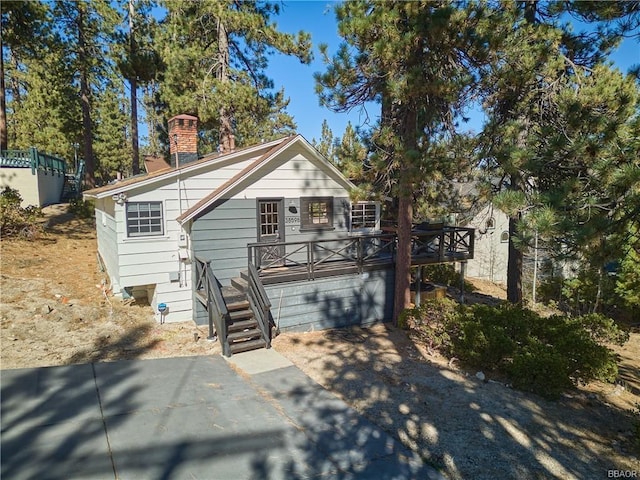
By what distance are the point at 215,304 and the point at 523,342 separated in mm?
6626

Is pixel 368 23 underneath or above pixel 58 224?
above

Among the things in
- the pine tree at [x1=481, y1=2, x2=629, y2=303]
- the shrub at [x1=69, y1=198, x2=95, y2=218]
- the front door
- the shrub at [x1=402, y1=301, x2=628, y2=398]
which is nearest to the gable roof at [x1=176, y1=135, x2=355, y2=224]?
the front door

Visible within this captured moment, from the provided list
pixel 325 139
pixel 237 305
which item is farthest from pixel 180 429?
pixel 325 139

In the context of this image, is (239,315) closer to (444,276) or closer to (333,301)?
(333,301)

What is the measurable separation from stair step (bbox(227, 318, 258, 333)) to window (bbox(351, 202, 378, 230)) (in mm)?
5132

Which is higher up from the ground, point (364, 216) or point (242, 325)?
point (364, 216)

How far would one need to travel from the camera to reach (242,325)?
8.75 metres

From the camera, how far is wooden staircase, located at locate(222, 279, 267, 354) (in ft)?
28.0

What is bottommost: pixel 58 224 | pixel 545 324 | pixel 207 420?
pixel 207 420

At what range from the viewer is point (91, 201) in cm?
1884

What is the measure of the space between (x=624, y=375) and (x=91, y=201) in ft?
69.7

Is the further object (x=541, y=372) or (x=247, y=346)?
(x=247, y=346)

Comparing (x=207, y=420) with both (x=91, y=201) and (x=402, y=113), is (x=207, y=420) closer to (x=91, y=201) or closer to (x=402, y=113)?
(x=402, y=113)

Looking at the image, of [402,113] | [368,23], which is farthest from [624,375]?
[368,23]
